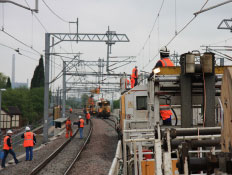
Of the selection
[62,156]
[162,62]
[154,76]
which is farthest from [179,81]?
[62,156]

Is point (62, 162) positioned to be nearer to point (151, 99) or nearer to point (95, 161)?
point (95, 161)

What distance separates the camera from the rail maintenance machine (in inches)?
112

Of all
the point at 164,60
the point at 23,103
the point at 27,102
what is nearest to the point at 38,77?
the point at 27,102

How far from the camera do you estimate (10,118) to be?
42156 mm

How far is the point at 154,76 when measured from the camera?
6.26 m

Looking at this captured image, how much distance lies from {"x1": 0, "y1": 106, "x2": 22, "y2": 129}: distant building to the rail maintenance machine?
3658cm

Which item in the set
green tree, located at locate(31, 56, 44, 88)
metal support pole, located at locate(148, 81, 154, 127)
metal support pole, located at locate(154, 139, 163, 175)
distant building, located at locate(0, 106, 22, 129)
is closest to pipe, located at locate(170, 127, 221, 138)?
metal support pole, located at locate(154, 139, 163, 175)

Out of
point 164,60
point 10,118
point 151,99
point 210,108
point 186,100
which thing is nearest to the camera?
point 210,108

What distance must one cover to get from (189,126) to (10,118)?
39.5 meters

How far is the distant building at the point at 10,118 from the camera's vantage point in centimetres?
4178

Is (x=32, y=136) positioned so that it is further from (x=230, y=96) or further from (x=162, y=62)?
(x=230, y=96)

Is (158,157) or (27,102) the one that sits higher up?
(27,102)

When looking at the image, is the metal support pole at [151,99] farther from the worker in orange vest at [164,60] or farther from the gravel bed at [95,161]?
the gravel bed at [95,161]

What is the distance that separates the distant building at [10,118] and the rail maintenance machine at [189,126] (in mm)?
36578
